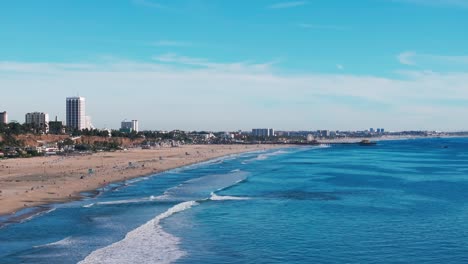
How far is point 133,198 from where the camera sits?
118 feet

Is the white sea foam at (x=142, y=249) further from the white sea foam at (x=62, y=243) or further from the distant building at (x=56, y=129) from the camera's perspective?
the distant building at (x=56, y=129)

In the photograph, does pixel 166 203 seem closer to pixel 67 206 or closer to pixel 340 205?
pixel 67 206

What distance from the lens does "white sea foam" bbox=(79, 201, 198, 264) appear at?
61.8ft

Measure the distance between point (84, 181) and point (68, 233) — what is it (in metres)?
23.9

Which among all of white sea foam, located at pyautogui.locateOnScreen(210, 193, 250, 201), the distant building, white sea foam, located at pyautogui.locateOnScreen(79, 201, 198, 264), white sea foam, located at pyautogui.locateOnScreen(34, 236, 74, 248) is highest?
the distant building

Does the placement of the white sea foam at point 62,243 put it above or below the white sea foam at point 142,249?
above

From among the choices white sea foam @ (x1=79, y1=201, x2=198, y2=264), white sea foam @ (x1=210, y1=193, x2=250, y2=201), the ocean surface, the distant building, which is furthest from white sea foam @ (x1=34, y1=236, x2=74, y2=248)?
the distant building

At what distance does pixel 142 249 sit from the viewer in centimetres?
2052

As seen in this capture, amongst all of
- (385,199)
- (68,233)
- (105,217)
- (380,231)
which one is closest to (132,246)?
(68,233)

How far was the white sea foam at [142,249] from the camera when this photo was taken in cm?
1883

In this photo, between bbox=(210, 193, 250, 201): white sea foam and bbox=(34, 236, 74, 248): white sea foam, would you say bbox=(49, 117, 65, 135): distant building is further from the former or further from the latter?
bbox=(34, 236, 74, 248): white sea foam

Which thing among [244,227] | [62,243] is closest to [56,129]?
[244,227]

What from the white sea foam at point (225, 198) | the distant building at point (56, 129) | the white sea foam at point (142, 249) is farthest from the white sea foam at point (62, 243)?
the distant building at point (56, 129)

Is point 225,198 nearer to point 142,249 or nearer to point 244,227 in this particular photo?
point 244,227
